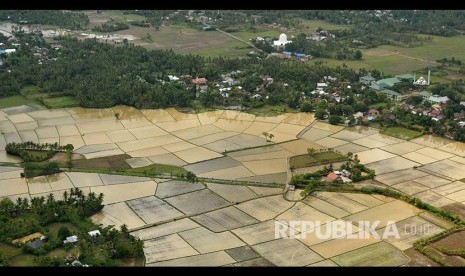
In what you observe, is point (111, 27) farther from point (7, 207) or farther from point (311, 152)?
point (7, 207)

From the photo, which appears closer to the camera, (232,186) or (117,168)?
(232,186)

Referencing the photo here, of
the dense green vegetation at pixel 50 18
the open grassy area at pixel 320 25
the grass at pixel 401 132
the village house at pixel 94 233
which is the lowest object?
the grass at pixel 401 132

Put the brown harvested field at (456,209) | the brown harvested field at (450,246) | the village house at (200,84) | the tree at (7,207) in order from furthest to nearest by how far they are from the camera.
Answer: the village house at (200,84) → the brown harvested field at (456,209) → the tree at (7,207) → the brown harvested field at (450,246)

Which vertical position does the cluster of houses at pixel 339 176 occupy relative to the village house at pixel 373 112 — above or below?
below

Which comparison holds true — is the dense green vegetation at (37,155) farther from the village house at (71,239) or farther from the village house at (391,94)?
the village house at (391,94)

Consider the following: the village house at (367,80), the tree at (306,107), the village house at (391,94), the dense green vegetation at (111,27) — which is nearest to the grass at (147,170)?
the tree at (306,107)

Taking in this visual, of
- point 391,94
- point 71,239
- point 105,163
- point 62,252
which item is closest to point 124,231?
point 71,239
